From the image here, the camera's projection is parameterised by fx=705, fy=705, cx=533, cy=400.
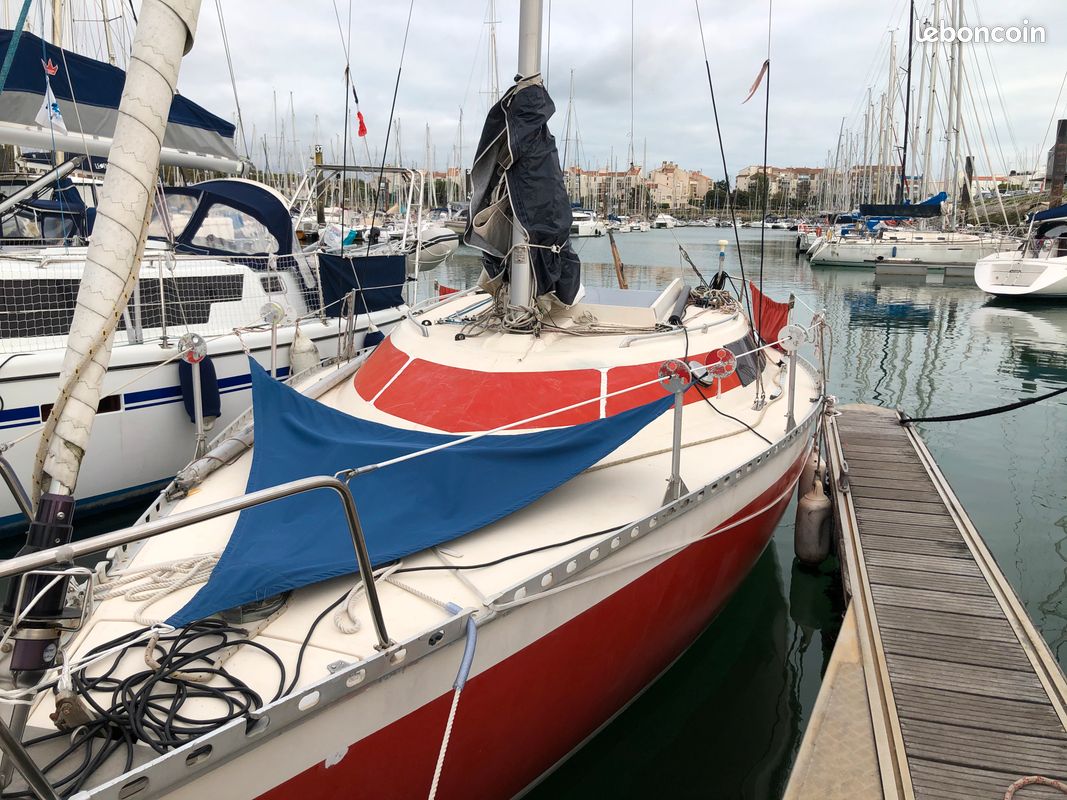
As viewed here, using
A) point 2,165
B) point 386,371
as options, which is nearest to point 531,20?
point 386,371

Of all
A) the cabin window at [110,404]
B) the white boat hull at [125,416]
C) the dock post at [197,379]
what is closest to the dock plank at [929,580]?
the dock post at [197,379]

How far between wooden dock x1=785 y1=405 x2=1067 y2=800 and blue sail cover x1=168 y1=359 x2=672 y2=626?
1867mm

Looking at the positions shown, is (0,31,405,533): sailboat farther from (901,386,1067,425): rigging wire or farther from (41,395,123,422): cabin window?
(901,386,1067,425): rigging wire

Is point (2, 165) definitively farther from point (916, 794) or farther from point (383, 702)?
point (916, 794)

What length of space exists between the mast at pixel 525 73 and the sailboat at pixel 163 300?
2.48 meters

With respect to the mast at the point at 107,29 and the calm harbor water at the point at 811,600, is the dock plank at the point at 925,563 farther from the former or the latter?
the mast at the point at 107,29

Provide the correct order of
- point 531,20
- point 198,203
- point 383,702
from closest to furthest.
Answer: point 383,702 → point 531,20 → point 198,203

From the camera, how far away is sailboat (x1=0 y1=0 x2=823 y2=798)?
7.64 feet

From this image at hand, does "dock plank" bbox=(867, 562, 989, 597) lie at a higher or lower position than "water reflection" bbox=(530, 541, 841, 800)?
higher

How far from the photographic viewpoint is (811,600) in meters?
6.32

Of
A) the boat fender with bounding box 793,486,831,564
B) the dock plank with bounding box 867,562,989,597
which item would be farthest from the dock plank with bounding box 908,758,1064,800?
the boat fender with bounding box 793,486,831,564

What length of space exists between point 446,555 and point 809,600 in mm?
4312

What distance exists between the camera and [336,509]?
3.38 m

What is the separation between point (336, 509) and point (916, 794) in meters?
3.00
